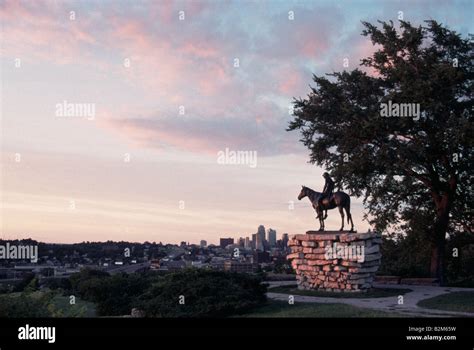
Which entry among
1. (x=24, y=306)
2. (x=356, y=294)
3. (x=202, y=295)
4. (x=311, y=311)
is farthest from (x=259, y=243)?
(x=24, y=306)

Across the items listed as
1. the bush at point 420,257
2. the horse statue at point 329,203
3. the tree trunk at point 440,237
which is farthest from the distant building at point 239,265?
the tree trunk at point 440,237

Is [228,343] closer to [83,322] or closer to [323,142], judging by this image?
[83,322]

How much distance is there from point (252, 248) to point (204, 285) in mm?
16854

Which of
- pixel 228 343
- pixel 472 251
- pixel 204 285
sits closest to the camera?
pixel 228 343

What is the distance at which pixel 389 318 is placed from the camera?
634 inches

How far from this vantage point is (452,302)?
21.0 metres

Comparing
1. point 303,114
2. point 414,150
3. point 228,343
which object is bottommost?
point 228,343

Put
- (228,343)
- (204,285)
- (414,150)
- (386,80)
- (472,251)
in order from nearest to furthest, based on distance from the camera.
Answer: (228,343) → (204,285) → (414,150) → (386,80) → (472,251)

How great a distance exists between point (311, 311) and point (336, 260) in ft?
21.5

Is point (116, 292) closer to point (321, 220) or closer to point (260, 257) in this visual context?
point (321, 220)

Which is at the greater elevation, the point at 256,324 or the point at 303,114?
the point at 303,114

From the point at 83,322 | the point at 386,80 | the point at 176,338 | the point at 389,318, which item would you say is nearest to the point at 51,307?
→ the point at 83,322

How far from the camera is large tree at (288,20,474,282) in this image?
2856cm

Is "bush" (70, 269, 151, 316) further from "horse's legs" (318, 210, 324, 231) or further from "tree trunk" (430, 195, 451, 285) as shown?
"tree trunk" (430, 195, 451, 285)
